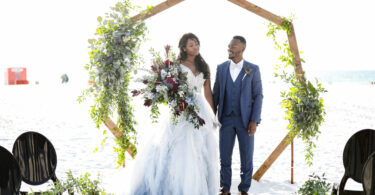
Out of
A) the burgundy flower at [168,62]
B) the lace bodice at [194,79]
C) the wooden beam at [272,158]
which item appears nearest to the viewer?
the burgundy flower at [168,62]

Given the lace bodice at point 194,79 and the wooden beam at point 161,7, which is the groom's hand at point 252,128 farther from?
the wooden beam at point 161,7

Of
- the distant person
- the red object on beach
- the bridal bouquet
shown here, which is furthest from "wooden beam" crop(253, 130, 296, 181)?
the red object on beach

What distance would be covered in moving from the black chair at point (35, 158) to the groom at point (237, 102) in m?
2.04

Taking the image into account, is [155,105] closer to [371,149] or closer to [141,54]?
[141,54]

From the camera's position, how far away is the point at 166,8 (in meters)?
4.99

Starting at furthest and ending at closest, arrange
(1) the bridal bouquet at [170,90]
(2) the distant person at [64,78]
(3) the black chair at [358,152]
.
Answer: (2) the distant person at [64,78], (1) the bridal bouquet at [170,90], (3) the black chair at [358,152]

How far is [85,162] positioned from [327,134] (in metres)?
7.19

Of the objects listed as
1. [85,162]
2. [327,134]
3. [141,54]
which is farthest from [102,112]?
[327,134]

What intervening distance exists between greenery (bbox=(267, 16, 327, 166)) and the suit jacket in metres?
0.62

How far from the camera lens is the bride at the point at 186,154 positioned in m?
4.03

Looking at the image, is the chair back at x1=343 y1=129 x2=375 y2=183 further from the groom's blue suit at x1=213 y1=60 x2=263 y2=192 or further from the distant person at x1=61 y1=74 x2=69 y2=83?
the distant person at x1=61 y1=74 x2=69 y2=83

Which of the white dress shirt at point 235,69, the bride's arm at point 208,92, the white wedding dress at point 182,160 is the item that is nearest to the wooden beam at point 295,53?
the white dress shirt at point 235,69

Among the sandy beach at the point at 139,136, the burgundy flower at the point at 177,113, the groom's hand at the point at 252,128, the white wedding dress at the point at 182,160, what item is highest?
the burgundy flower at the point at 177,113

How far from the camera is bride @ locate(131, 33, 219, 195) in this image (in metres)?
4.03
